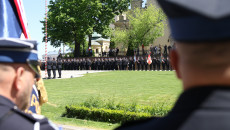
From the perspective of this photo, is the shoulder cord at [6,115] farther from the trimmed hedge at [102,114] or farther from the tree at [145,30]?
the tree at [145,30]

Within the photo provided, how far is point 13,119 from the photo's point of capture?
1.92m

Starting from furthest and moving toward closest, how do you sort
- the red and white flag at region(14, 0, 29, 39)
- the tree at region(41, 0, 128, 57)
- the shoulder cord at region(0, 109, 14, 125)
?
the tree at region(41, 0, 128, 57)
the red and white flag at region(14, 0, 29, 39)
the shoulder cord at region(0, 109, 14, 125)

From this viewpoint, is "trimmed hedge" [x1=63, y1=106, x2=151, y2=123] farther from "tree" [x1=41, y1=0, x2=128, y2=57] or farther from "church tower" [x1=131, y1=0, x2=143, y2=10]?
"church tower" [x1=131, y1=0, x2=143, y2=10]

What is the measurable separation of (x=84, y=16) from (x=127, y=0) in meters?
9.71

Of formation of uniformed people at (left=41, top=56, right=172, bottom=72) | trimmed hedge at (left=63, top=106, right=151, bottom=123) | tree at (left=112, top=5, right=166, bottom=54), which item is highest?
tree at (left=112, top=5, right=166, bottom=54)

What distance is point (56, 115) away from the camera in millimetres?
9680

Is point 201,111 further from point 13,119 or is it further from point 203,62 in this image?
point 13,119

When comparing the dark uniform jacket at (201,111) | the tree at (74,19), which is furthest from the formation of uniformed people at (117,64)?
the dark uniform jacket at (201,111)

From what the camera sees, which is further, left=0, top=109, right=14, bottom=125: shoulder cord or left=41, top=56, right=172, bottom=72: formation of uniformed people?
left=41, top=56, right=172, bottom=72: formation of uniformed people

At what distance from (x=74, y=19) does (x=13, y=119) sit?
151ft

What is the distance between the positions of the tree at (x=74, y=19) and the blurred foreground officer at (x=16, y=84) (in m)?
44.3

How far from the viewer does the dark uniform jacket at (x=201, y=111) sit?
1105 mm

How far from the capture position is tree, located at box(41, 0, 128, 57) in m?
46.5

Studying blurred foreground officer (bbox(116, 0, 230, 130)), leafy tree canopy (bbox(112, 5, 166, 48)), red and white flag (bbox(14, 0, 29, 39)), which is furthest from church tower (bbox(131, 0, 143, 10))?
blurred foreground officer (bbox(116, 0, 230, 130))
